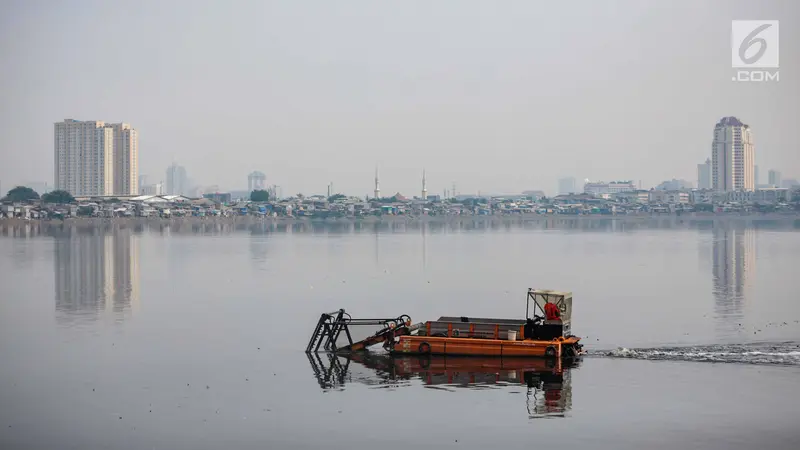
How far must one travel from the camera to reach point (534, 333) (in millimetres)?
29234

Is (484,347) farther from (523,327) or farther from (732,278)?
(732,278)

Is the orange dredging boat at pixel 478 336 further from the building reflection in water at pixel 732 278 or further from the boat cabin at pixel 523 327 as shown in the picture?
the building reflection in water at pixel 732 278

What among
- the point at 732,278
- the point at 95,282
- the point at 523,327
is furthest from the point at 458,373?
the point at 732,278

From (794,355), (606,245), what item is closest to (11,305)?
(794,355)

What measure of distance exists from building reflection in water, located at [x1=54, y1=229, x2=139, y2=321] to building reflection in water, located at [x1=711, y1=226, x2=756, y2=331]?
25.9 m

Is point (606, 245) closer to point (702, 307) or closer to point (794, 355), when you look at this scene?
point (702, 307)

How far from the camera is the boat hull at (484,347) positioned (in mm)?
28594

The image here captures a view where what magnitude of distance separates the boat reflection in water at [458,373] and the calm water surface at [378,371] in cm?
10

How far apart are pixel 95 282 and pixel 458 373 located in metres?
36.1

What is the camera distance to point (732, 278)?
195 feet

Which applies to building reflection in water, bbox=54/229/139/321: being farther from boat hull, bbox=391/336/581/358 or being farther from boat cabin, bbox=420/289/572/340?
boat cabin, bbox=420/289/572/340

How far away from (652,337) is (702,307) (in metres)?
10.2

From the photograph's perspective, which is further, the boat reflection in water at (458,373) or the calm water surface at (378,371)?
the boat reflection in water at (458,373)

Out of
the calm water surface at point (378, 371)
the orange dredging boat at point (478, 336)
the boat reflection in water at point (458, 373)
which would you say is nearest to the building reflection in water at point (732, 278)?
the calm water surface at point (378, 371)
